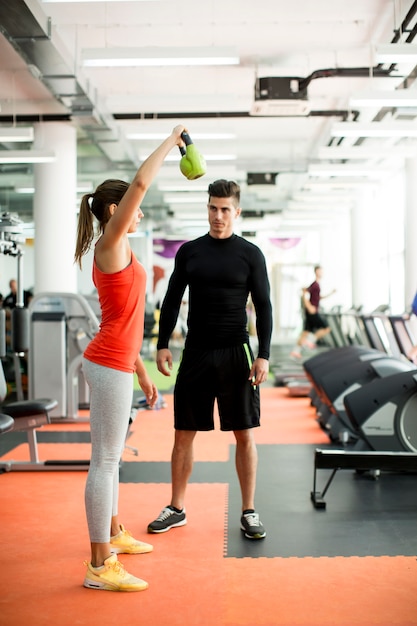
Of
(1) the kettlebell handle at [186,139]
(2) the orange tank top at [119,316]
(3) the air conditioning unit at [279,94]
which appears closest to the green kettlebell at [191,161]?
(1) the kettlebell handle at [186,139]

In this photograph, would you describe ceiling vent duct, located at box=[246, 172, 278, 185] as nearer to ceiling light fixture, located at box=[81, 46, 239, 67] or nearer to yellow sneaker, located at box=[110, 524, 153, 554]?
ceiling light fixture, located at box=[81, 46, 239, 67]

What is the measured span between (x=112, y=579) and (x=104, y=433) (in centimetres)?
53

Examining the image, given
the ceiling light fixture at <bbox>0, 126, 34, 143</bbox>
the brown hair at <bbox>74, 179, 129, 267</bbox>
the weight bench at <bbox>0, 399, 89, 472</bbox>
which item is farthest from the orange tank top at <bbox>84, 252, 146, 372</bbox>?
the ceiling light fixture at <bbox>0, 126, 34, 143</bbox>

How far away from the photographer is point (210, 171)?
481 inches

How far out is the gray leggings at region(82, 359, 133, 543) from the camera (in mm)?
2736

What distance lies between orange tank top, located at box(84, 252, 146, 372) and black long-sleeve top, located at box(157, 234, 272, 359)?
726 millimetres

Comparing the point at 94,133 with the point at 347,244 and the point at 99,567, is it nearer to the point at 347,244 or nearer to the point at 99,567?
the point at 99,567

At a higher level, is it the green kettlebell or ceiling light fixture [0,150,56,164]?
ceiling light fixture [0,150,56,164]

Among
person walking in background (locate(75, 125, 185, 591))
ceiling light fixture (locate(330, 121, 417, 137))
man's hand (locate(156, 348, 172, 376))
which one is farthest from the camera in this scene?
ceiling light fixture (locate(330, 121, 417, 137))

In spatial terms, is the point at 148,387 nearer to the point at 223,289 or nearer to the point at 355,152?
the point at 223,289

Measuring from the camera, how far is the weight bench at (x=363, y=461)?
404cm

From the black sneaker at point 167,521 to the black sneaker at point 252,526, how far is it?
288 millimetres

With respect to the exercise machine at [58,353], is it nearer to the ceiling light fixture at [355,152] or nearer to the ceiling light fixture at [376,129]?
the ceiling light fixture at [376,129]

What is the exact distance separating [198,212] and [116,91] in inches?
275
